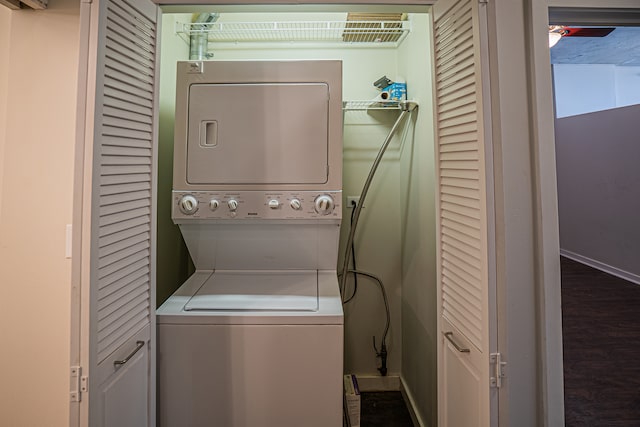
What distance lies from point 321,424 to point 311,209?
3.32 feet

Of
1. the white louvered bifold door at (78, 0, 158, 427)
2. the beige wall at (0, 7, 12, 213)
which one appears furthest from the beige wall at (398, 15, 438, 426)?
the beige wall at (0, 7, 12, 213)

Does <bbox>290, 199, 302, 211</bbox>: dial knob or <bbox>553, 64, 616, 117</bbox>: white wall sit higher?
<bbox>553, 64, 616, 117</bbox>: white wall

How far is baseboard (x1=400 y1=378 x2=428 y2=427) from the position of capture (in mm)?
2345

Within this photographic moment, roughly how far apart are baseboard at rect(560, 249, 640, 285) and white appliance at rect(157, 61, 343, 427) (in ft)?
14.9

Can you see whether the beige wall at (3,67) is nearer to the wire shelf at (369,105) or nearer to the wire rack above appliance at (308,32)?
the wire rack above appliance at (308,32)

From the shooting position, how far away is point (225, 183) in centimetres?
196

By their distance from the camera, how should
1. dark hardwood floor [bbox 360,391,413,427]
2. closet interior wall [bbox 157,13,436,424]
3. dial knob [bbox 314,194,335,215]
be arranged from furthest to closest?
dark hardwood floor [bbox 360,391,413,427]
closet interior wall [bbox 157,13,436,424]
dial knob [bbox 314,194,335,215]

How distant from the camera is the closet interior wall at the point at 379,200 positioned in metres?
2.24

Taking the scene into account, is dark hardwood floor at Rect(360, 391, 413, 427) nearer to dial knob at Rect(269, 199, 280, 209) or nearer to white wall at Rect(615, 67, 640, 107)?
dial knob at Rect(269, 199, 280, 209)

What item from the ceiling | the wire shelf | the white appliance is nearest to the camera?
the white appliance

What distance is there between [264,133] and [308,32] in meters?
1.05

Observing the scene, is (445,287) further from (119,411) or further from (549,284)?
(119,411)

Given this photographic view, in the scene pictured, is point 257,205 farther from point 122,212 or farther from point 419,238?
point 419,238

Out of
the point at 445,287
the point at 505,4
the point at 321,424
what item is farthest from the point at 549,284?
the point at 321,424
